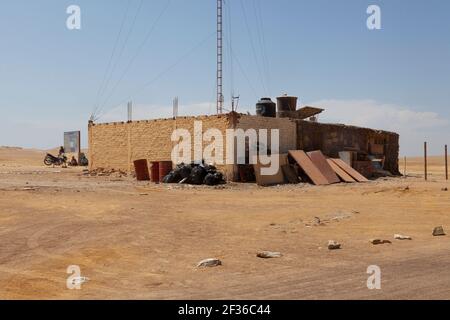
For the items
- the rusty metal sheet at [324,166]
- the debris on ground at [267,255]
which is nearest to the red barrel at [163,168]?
the rusty metal sheet at [324,166]

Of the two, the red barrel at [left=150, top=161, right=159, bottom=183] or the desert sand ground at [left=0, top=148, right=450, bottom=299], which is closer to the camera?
the desert sand ground at [left=0, top=148, right=450, bottom=299]

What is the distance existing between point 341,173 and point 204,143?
6.27m

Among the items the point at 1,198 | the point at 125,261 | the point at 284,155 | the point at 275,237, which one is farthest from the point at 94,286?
the point at 284,155

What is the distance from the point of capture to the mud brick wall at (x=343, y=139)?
24.5m

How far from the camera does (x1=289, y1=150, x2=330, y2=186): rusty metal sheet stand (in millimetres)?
20828

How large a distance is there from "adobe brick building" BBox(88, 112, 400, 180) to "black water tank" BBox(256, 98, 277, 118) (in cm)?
153

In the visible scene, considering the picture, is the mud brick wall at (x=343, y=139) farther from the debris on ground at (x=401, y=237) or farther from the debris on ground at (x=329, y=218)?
the debris on ground at (x=401, y=237)

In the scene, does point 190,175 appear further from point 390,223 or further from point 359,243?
point 359,243

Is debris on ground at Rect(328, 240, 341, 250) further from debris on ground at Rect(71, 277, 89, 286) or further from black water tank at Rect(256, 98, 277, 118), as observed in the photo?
black water tank at Rect(256, 98, 277, 118)

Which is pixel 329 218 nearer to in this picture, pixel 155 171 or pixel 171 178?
pixel 171 178

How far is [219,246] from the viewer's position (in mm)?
7988

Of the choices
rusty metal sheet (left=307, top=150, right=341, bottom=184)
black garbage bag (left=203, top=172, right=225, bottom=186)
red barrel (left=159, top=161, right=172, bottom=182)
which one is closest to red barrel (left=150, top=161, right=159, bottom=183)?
red barrel (left=159, top=161, right=172, bottom=182)

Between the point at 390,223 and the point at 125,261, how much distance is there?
19.0 feet

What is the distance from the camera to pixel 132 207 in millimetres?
12664
